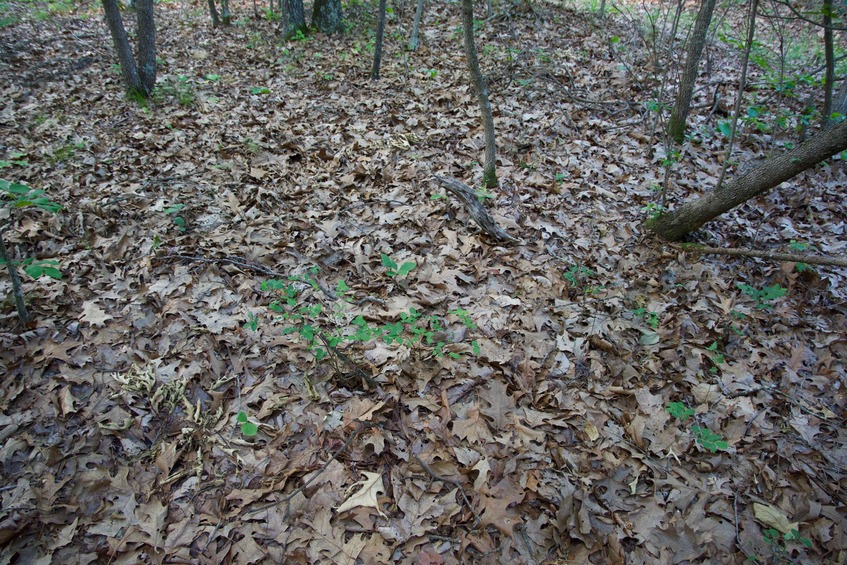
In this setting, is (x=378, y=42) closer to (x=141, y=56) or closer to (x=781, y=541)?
(x=141, y=56)

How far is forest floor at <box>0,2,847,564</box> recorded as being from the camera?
2.54 meters

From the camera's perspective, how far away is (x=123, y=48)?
6.65 metres

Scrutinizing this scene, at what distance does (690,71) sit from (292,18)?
27.1ft

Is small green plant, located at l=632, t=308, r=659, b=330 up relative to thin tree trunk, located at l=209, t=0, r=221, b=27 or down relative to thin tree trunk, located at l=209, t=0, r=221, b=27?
down

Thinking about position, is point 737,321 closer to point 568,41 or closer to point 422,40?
point 568,41

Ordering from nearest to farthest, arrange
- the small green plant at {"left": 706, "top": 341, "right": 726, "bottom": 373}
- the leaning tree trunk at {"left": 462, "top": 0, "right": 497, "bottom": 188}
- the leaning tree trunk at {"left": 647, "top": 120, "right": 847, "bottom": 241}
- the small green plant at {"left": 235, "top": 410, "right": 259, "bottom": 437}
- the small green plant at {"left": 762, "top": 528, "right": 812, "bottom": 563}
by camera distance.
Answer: the small green plant at {"left": 762, "top": 528, "right": 812, "bottom": 563}
the small green plant at {"left": 235, "top": 410, "right": 259, "bottom": 437}
the small green plant at {"left": 706, "top": 341, "right": 726, "bottom": 373}
the leaning tree trunk at {"left": 647, "top": 120, "right": 847, "bottom": 241}
the leaning tree trunk at {"left": 462, "top": 0, "right": 497, "bottom": 188}

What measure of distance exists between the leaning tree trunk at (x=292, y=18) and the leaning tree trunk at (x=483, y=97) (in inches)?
264

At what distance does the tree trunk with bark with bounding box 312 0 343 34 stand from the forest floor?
4.92 m

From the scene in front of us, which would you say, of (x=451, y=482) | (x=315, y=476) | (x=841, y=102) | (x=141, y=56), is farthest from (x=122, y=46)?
(x=841, y=102)

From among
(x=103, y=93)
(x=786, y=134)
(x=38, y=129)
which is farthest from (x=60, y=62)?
(x=786, y=134)

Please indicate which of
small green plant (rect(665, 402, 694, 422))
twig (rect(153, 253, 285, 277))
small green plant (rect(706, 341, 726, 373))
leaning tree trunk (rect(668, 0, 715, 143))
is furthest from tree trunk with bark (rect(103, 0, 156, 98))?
small green plant (rect(706, 341, 726, 373))

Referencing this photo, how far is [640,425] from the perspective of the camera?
304 centimetres

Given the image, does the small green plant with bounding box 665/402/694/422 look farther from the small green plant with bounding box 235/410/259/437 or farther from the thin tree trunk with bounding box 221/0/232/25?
the thin tree trunk with bounding box 221/0/232/25

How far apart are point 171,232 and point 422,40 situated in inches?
305
